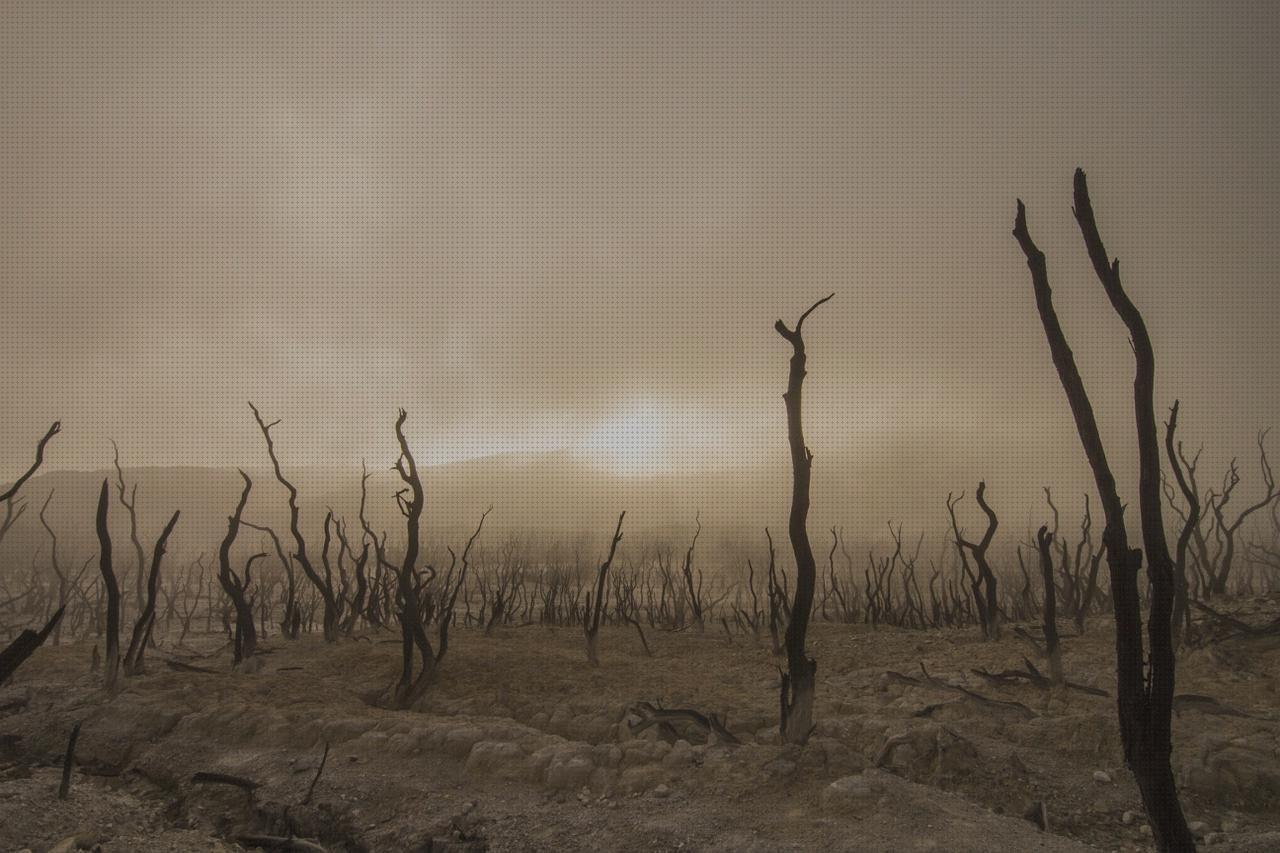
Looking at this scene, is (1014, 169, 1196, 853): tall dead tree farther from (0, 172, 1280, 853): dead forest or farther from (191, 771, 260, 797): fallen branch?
(191, 771, 260, 797): fallen branch

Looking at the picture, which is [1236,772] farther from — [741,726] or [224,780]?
[224,780]

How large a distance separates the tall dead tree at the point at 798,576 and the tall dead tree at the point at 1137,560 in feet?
6.81

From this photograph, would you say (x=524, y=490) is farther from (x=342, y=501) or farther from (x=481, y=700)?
(x=481, y=700)

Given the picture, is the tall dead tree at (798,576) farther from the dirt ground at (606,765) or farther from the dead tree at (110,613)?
the dead tree at (110,613)

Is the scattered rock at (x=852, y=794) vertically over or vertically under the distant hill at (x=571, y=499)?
under

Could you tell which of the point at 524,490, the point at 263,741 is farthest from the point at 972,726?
the point at 524,490

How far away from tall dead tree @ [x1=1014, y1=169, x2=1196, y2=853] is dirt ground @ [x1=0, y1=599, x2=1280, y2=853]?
117 cm

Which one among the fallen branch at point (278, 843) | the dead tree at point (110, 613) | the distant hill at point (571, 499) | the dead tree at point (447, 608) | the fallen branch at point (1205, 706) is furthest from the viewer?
the distant hill at point (571, 499)

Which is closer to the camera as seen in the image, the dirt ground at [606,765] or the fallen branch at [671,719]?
the dirt ground at [606,765]

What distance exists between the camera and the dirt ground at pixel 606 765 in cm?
452

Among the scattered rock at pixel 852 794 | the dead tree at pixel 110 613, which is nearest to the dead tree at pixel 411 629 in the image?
Answer: the dead tree at pixel 110 613

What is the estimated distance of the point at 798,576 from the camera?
209 inches

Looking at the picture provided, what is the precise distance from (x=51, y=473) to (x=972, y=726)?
141811 millimetres

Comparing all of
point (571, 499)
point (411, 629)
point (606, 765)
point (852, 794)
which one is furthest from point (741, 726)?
point (571, 499)
